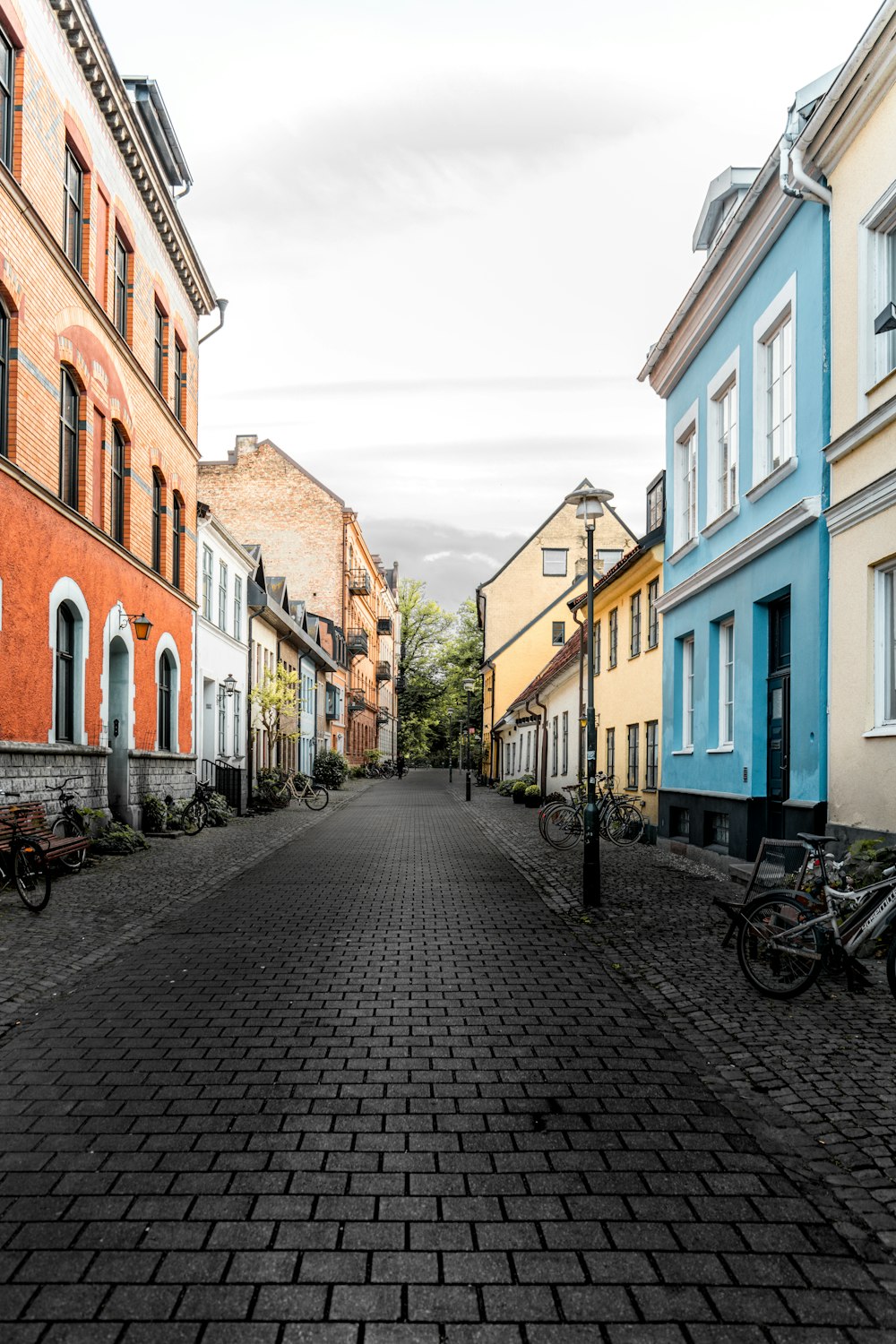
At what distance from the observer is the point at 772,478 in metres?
12.0

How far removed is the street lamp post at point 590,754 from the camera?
10.4 m

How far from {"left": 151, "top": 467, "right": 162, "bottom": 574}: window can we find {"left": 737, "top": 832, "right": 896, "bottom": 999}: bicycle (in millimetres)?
15976

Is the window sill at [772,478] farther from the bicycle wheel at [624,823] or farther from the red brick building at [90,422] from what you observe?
the red brick building at [90,422]

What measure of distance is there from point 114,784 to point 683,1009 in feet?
44.4

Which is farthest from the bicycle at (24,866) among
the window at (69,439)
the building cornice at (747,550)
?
the building cornice at (747,550)

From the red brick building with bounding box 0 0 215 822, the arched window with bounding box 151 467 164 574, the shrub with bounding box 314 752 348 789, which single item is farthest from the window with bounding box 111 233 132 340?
the shrub with bounding box 314 752 348 789

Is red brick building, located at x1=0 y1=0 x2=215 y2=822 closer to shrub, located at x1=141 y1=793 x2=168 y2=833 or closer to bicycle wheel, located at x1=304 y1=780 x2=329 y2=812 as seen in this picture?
shrub, located at x1=141 y1=793 x2=168 y2=833

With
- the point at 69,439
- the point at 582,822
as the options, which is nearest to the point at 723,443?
the point at 582,822

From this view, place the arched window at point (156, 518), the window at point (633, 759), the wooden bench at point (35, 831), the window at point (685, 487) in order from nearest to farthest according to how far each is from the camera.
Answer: the wooden bench at point (35, 831) → the window at point (685, 487) → the arched window at point (156, 518) → the window at point (633, 759)

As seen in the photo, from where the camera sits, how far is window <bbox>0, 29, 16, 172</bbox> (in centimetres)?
1298

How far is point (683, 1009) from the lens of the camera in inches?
246

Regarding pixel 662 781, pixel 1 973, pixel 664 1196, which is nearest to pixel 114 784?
pixel 662 781

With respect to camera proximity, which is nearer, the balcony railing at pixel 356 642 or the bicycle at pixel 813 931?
the bicycle at pixel 813 931

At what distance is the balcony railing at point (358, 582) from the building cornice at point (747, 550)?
37.9 metres
